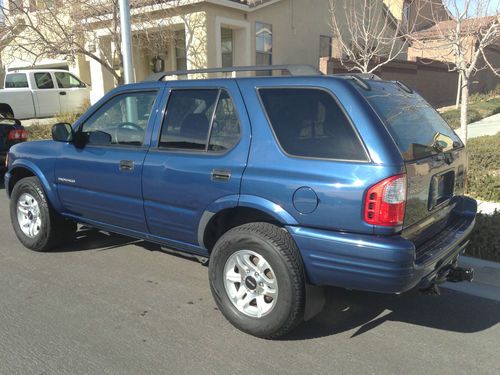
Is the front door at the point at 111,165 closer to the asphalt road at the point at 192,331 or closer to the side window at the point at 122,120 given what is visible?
the side window at the point at 122,120

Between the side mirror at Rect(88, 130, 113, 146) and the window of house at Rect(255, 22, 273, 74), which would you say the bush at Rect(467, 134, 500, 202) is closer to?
the side mirror at Rect(88, 130, 113, 146)

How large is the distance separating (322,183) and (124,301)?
1.99m

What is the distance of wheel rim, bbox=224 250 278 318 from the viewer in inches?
128

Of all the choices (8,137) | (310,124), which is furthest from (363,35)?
(310,124)

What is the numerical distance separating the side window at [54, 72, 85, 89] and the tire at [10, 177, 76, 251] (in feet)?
42.1

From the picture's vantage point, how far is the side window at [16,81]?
1612 centimetres

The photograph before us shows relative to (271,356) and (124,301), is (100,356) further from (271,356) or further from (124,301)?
(271,356)

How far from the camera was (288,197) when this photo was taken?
3.07m

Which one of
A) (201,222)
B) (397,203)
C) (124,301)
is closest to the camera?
(397,203)

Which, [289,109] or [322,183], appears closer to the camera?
[322,183]

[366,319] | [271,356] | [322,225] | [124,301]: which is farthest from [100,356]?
[366,319]

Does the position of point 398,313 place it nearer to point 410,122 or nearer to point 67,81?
point 410,122

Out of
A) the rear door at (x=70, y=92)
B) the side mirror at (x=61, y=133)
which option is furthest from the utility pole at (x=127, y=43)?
the rear door at (x=70, y=92)

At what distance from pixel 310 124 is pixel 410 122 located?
2.43 ft
